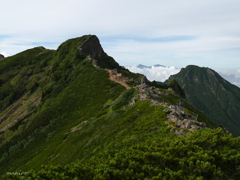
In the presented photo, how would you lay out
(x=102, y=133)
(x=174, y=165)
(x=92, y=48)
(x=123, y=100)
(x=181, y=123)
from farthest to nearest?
(x=92, y=48) → (x=123, y=100) → (x=102, y=133) → (x=181, y=123) → (x=174, y=165)

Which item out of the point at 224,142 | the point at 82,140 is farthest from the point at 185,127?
the point at 82,140

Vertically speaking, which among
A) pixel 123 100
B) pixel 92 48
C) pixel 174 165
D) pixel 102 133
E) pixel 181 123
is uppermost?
pixel 92 48

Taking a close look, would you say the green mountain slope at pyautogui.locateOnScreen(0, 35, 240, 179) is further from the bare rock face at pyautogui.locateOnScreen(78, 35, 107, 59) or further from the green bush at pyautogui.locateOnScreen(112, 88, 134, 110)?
the bare rock face at pyautogui.locateOnScreen(78, 35, 107, 59)

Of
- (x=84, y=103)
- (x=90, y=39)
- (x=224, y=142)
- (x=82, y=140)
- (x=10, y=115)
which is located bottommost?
(x=10, y=115)

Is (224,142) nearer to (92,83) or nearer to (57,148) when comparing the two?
(57,148)

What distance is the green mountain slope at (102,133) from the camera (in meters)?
15.3

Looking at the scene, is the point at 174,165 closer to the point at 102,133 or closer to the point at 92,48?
the point at 102,133

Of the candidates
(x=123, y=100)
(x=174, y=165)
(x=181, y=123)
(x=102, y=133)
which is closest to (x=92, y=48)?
(x=123, y=100)

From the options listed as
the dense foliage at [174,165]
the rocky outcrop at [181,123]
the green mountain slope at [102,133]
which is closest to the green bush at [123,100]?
the green mountain slope at [102,133]

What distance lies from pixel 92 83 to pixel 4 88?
98.3 m

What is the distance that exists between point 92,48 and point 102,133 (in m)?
105

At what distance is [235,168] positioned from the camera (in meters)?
15.3

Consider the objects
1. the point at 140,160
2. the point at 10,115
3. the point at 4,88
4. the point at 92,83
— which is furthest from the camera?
the point at 4,88

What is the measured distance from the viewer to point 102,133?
37.3m
